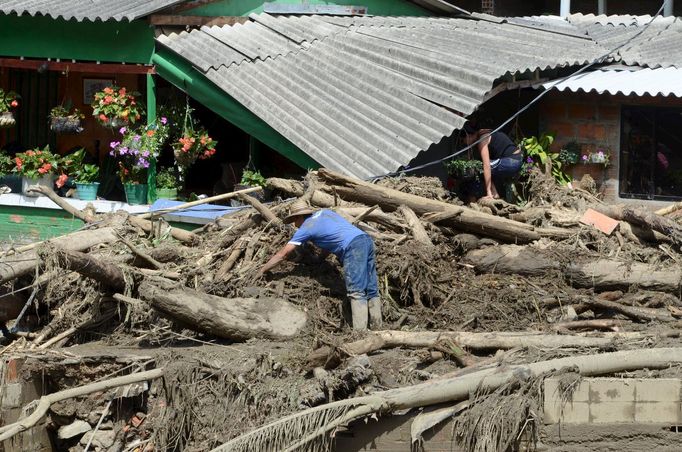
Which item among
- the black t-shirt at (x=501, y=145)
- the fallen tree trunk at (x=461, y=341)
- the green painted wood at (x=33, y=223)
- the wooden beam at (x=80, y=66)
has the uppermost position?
the wooden beam at (x=80, y=66)

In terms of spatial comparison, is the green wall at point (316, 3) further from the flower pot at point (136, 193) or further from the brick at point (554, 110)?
the brick at point (554, 110)

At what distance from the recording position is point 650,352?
9.92 metres

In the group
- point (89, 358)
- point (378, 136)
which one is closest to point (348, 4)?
point (378, 136)

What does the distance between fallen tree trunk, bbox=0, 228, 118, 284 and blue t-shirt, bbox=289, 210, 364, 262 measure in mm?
2313

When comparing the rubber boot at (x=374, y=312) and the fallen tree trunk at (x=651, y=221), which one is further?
the fallen tree trunk at (x=651, y=221)

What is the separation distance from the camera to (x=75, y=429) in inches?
424

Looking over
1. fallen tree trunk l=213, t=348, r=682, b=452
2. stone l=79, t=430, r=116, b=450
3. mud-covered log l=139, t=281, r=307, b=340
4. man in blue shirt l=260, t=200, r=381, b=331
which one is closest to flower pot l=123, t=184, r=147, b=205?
man in blue shirt l=260, t=200, r=381, b=331

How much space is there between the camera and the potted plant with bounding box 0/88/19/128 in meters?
16.7

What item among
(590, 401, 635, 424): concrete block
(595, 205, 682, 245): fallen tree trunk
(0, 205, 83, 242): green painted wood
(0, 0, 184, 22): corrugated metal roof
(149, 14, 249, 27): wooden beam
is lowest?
(590, 401, 635, 424): concrete block

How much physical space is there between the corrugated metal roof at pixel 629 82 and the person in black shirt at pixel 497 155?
1.26m

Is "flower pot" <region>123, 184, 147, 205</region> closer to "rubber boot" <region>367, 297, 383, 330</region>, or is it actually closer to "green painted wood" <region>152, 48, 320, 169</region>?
"green painted wood" <region>152, 48, 320, 169</region>

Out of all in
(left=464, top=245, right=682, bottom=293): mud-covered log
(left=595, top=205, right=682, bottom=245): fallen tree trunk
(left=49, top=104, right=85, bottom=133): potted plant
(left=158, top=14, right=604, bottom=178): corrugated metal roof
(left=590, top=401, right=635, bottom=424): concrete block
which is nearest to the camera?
(left=590, top=401, right=635, bottom=424): concrete block

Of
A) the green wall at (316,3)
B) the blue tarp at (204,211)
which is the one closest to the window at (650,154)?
the green wall at (316,3)

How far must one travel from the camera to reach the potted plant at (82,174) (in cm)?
1622
